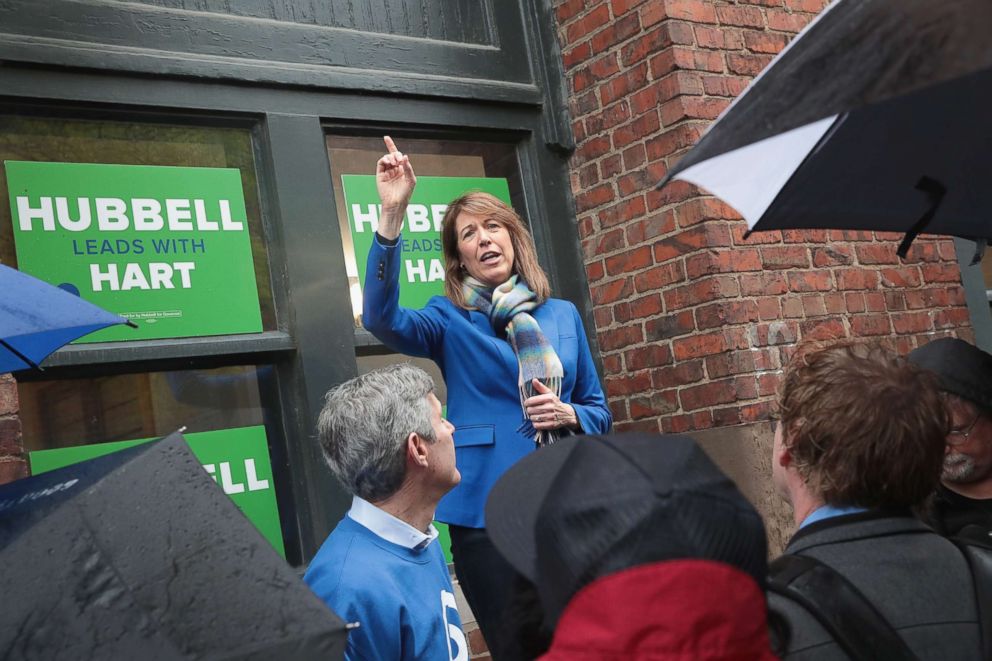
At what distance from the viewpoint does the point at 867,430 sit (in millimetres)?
1915

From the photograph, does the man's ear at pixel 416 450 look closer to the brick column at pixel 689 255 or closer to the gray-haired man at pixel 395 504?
the gray-haired man at pixel 395 504

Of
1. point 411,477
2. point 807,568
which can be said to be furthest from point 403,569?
point 807,568

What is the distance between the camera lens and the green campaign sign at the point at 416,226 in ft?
14.9

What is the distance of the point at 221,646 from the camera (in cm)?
130

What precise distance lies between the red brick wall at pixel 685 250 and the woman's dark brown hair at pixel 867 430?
8.52ft

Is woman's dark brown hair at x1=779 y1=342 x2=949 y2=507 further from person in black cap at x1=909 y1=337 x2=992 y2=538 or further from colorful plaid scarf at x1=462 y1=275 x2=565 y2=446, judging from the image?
colorful plaid scarf at x1=462 y1=275 x2=565 y2=446

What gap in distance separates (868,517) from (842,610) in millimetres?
225

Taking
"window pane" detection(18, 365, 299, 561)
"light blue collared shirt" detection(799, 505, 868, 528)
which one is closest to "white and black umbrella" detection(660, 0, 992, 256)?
"light blue collared shirt" detection(799, 505, 868, 528)

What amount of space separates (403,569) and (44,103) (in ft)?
6.98

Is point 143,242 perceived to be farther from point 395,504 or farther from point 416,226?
point 395,504

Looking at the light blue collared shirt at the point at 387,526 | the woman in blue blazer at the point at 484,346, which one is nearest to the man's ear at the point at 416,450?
the light blue collared shirt at the point at 387,526

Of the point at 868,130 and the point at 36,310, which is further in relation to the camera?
the point at 868,130

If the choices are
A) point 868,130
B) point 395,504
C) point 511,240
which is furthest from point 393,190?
point 868,130

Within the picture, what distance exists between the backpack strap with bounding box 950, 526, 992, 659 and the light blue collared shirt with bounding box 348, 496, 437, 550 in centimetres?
125
